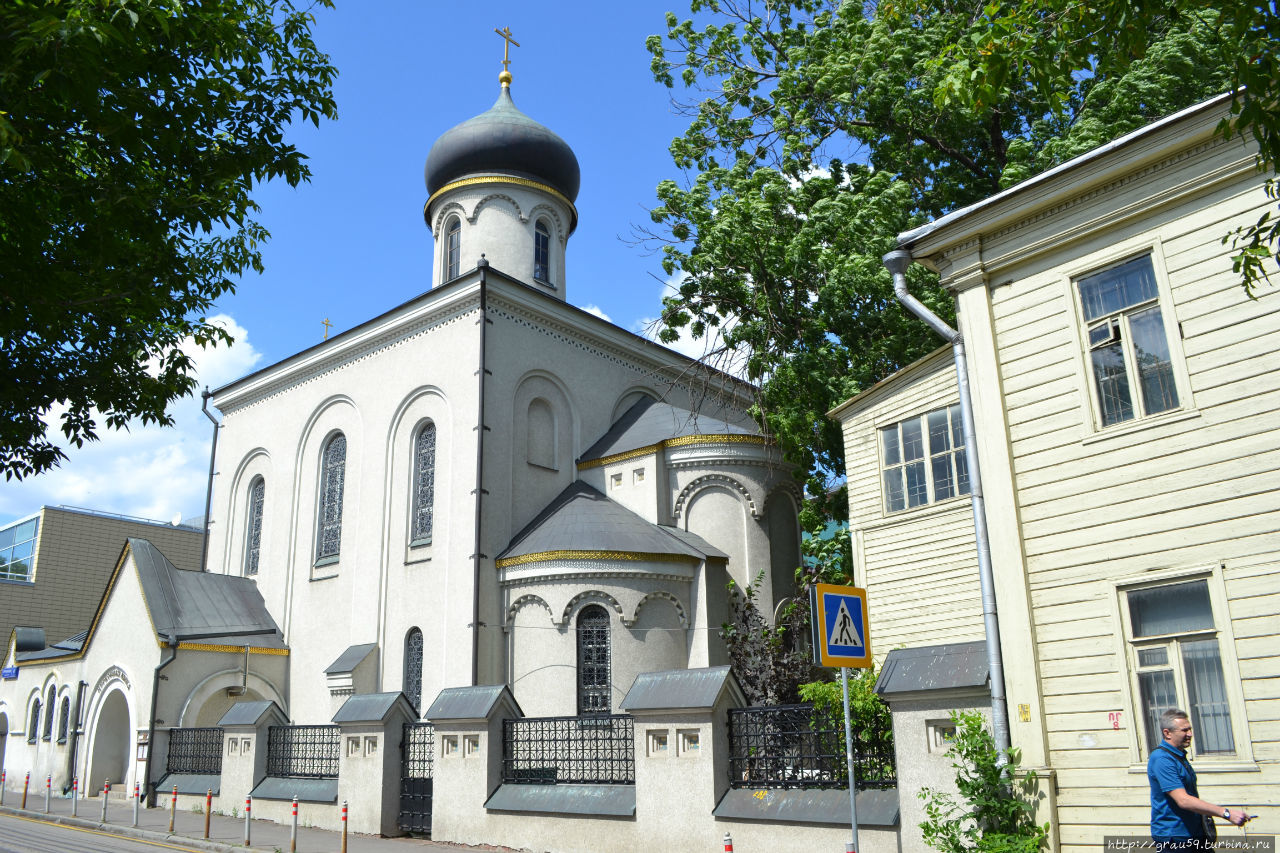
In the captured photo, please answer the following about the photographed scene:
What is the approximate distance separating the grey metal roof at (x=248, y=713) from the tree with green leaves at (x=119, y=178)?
28.5 ft

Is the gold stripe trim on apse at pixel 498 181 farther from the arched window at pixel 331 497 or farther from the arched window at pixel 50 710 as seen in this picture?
the arched window at pixel 50 710

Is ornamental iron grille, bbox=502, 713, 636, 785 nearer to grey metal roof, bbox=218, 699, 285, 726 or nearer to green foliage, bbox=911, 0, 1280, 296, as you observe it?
grey metal roof, bbox=218, 699, 285, 726

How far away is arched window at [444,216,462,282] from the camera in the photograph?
27875mm

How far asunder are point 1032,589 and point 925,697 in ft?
Answer: 4.69

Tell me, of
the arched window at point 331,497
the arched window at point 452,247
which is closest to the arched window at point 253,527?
the arched window at point 331,497

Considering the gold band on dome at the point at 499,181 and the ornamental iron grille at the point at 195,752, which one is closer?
the ornamental iron grille at the point at 195,752

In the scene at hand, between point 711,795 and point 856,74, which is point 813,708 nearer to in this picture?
point 711,795

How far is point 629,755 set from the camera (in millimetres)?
12094

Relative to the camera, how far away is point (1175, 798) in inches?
233

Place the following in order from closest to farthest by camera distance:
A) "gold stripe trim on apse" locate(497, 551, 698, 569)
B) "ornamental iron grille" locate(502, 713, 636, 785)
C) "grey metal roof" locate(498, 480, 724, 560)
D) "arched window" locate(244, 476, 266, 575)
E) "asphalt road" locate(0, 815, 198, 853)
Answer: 1. "ornamental iron grille" locate(502, 713, 636, 785)
2. "asphalt road" locate(0, 815, 198, 853)
3. "gold stripe trim on apse" locate(497, 551, 698, 569)
4. "grey metal roof" locate(498, 480, 724, 560)
5. "arched window" locate(244, 476, 266, 575)

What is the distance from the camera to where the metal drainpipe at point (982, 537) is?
28.9 ft

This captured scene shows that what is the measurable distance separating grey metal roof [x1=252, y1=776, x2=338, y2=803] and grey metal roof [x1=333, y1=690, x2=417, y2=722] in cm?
123

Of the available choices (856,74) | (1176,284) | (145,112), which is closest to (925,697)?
(1176,284)

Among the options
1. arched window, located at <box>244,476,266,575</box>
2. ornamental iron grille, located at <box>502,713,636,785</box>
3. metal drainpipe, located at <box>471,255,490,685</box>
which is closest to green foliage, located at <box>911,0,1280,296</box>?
ornamental iron grille, located at <box>502,713,636,785</box>
